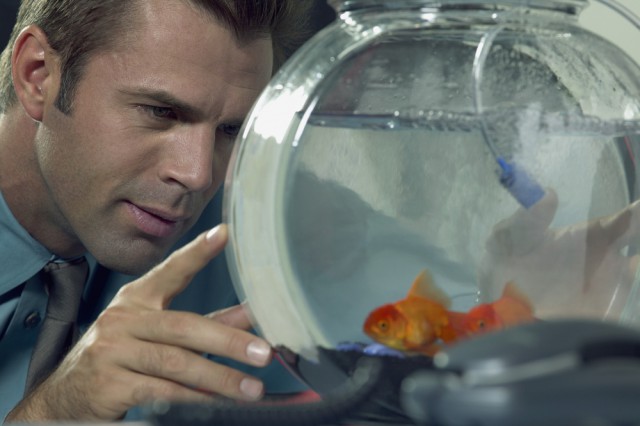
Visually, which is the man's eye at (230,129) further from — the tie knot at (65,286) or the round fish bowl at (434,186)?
the round fish bowl at (434,186)

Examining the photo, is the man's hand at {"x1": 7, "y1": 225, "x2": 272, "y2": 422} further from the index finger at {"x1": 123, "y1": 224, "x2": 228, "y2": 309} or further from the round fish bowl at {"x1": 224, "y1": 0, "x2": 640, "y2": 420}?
the round fish bowl at {"x1": 224, "y1": 0, "x2": 640, "y2": 420}

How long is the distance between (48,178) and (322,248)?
1127 mm

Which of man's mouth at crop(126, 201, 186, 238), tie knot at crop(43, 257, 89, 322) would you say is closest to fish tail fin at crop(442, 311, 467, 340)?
man's mouth at crop(126, 201, 186, 238)

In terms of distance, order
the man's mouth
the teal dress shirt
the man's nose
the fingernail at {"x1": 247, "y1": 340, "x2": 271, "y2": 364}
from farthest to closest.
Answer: the teal dress shirt, the man's mouth, the man's nose, the fingernail at {"x1": 247, "y1": 340, "x2": 271, "y2": 364}

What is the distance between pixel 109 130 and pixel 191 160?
0.20 meters

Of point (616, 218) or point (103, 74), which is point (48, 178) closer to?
point (103, 74)

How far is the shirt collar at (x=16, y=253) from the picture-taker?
→ 1659 mm

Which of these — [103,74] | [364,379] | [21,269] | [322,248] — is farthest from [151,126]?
[364,379]

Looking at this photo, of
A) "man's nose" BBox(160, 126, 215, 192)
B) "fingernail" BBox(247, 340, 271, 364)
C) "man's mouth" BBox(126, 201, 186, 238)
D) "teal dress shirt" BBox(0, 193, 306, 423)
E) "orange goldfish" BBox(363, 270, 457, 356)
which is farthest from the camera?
"teal dress shirt" BBox(0, 193, 306, 423)

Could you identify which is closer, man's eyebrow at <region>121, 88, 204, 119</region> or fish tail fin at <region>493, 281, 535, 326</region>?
fish tail fin at <region>493, 281, 535, 326</region>

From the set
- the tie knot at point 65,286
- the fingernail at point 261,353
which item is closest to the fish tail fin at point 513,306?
the fingernail at point 261,353

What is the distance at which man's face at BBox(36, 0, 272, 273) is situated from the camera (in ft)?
4.82

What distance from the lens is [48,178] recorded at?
1.69m

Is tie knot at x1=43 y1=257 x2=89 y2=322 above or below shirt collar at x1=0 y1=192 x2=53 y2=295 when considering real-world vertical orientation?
below
